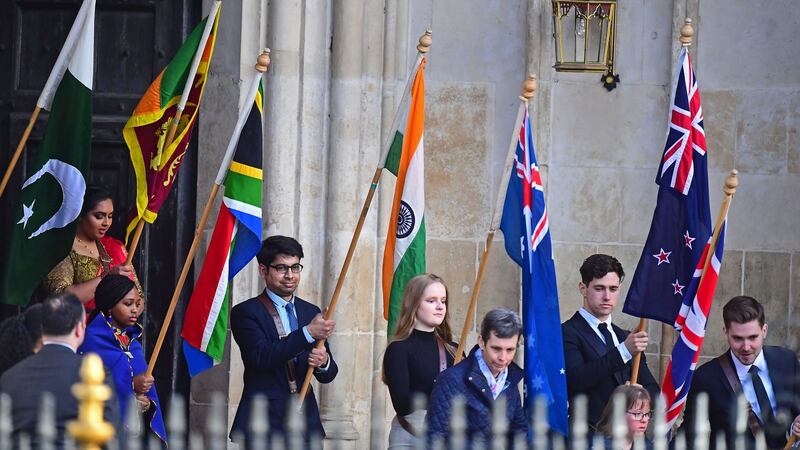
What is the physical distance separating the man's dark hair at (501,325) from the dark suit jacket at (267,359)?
1.00 meters

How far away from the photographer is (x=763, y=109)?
9.80m

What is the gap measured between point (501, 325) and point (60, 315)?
199 cm

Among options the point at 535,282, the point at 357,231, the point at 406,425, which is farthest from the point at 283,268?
the point at 535,282

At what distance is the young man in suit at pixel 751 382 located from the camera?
7992 mm

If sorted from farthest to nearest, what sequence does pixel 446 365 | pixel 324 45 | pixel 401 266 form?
pixel 324 45 → pixel 401 266 → pixel 446 365

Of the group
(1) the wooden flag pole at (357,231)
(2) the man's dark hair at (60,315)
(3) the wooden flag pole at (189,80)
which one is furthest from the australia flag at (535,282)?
(2) the man's dark hair at (60,315)

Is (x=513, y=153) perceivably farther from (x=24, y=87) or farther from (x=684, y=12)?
(x=24, y=87)

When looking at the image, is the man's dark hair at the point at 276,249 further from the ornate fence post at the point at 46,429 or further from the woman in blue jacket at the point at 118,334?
the ornate fence post at the point at 46,429

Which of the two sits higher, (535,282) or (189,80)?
(189,80)

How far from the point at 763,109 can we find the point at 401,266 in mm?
2439

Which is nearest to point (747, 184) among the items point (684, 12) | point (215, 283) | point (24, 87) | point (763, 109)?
point (763, 109)

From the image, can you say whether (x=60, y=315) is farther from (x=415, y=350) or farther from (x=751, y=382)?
(x=751, y=382)

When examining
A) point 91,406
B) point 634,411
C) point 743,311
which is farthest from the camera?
point 743,311

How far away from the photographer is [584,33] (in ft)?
31.0
